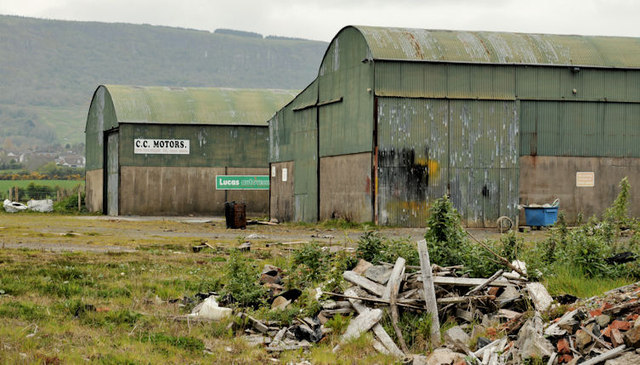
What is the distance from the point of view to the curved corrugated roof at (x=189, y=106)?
1943 inches

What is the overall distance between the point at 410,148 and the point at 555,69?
6.74 metres

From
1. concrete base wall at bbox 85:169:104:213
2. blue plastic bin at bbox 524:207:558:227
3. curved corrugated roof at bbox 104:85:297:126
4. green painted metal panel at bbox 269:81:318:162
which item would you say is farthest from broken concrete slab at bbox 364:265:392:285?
concrete base wall at bbox 85:169:104:213

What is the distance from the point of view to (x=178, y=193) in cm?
4903

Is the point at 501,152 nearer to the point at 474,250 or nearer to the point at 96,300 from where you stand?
the point at 474,250

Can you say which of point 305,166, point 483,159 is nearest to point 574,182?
point 483,159

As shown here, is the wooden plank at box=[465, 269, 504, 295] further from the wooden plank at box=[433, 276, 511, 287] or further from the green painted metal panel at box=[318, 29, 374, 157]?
the green painted metal panel at box=[318, 29, 374, 157]

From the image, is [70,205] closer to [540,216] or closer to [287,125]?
[287,125]

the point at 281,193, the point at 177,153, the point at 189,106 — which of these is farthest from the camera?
the point at 189,106

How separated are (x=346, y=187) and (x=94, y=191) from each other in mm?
26459

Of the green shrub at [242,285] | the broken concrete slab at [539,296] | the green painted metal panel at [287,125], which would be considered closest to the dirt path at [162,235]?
the green painted metal panel at [287,125]

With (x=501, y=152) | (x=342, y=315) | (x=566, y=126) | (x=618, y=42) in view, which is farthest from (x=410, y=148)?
(x=342, y=315)

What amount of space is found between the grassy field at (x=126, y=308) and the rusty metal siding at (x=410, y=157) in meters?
8.77

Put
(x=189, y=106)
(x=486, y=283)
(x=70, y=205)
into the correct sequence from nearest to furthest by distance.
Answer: (x=486, y=283) → (x=189, y=106) → (x=70, y=205)

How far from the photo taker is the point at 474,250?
13.8 m
